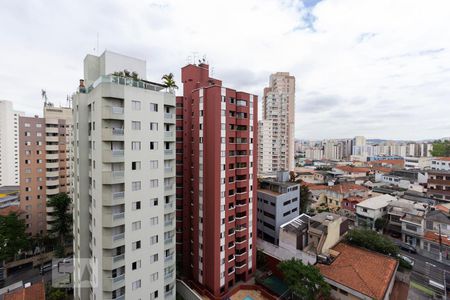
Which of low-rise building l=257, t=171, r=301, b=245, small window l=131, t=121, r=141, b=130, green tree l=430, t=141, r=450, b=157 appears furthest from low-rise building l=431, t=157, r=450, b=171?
small window l=131, t=121, r=141, b=130

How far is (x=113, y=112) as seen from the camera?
60.4 feet

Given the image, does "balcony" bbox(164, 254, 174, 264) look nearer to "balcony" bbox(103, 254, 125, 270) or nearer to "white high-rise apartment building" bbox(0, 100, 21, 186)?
"balcony" bbox(103, 254, 125, 270)

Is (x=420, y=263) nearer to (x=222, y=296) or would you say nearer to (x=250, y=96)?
(x=222, y=296)

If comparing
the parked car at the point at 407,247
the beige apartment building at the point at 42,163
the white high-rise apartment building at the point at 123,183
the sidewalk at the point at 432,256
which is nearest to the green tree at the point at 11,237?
the beige apartment building at the point at 42,163

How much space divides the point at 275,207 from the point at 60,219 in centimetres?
4233

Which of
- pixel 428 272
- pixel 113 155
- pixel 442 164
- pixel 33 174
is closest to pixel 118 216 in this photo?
pixel 113 155

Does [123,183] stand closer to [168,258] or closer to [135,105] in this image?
[135,105]

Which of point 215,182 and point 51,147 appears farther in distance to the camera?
point 51,147

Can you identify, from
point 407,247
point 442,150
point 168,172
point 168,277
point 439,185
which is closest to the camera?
point 168,172

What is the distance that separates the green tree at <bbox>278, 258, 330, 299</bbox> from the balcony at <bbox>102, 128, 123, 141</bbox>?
23964 millimetres

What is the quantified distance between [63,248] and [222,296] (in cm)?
3294

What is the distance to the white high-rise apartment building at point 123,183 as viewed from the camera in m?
18.6

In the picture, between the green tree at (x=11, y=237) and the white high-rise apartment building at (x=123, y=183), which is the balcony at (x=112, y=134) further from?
the green tree at (x=11, y=237)

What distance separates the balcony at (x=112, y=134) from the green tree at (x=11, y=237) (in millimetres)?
32420
